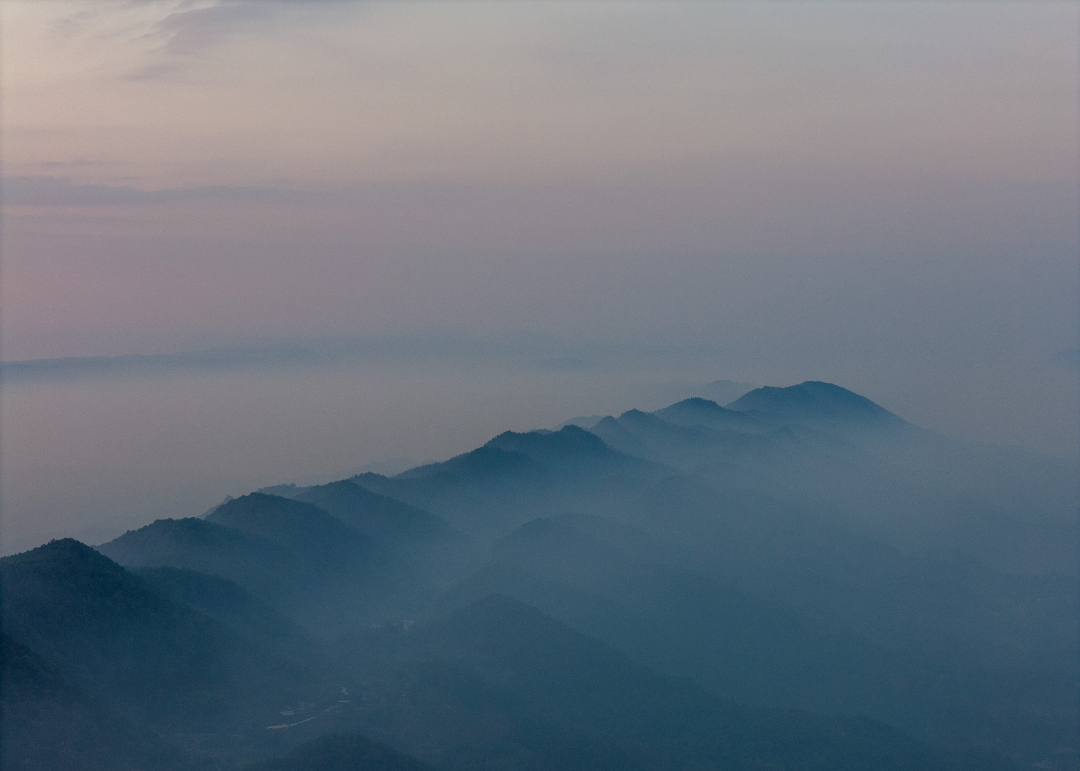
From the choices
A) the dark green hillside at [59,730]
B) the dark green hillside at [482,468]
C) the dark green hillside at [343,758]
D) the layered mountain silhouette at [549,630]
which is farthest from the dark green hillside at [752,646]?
the dark green hillside at [59,730]

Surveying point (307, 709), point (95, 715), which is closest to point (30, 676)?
point (95, 715)

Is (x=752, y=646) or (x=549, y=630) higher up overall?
(x=549, y=630)

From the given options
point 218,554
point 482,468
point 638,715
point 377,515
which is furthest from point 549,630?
point 482,468

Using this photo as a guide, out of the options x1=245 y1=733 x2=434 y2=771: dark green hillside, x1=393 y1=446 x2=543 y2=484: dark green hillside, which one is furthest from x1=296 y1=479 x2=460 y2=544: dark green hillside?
x1=245 y1=733 x2=434 y2=771: dark green hillside

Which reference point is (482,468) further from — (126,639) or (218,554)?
(126,639)

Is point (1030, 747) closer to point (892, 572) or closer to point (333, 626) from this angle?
point (892, 572)

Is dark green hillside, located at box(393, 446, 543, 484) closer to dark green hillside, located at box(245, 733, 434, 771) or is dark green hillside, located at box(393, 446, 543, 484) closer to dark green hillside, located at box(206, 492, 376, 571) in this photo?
dark green hillside, located at box(206, 492, 376, 571)
